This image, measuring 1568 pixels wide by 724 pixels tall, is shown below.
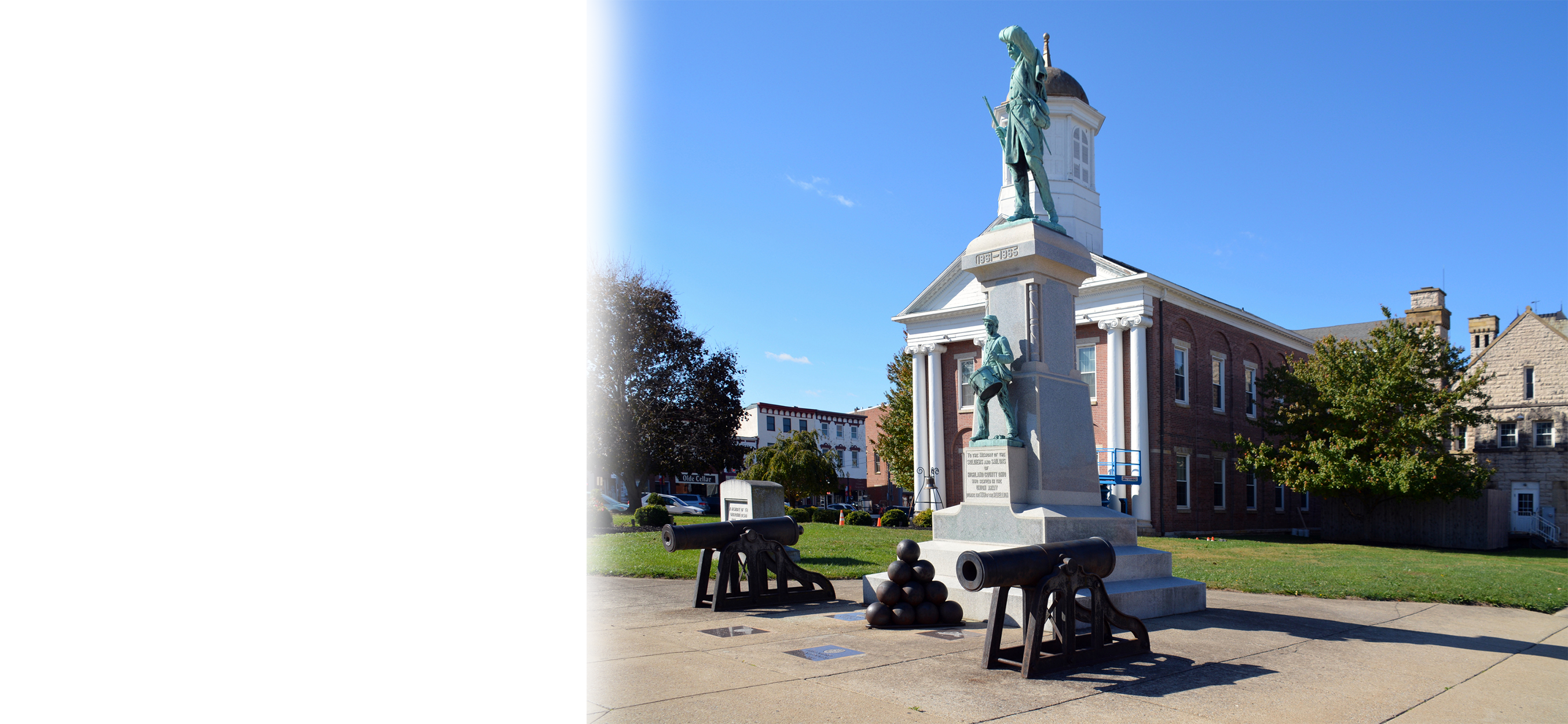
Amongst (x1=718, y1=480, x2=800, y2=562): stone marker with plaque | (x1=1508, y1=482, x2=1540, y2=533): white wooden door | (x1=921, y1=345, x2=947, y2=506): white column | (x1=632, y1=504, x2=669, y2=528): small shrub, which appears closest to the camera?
(x1=718, y1=480, x2=800, y2=562): stone marker with plaque

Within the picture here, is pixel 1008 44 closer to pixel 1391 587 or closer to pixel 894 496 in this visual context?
pixel 1391 587

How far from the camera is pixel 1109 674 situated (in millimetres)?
6203

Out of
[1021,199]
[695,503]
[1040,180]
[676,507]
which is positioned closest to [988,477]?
[1021,199]

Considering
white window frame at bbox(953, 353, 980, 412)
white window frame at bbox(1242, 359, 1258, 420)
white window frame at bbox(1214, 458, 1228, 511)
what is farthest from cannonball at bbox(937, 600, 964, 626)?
white window frame at bbox(1242, 359, 1258, 420)

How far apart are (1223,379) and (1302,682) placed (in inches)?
1138

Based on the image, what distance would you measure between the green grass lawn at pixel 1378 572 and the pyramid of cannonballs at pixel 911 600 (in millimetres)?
5579

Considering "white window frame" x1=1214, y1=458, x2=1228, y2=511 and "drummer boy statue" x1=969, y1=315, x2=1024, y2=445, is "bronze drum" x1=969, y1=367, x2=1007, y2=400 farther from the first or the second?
"white window frame" x1=1214, y1=458, x2=1228, y2=511

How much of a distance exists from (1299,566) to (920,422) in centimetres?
1744

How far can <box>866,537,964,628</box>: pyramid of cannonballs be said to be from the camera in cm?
812

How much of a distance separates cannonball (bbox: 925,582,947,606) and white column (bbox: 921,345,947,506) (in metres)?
23.9

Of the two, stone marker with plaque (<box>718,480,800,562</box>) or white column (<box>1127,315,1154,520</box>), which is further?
white column (<box>1127,315,1154,520</box>)

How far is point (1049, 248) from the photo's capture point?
9766 mm

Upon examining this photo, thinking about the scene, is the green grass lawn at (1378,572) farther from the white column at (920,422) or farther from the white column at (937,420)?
the white column at (920,422)

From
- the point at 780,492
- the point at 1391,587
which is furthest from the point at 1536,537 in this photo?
the point at 780,492
